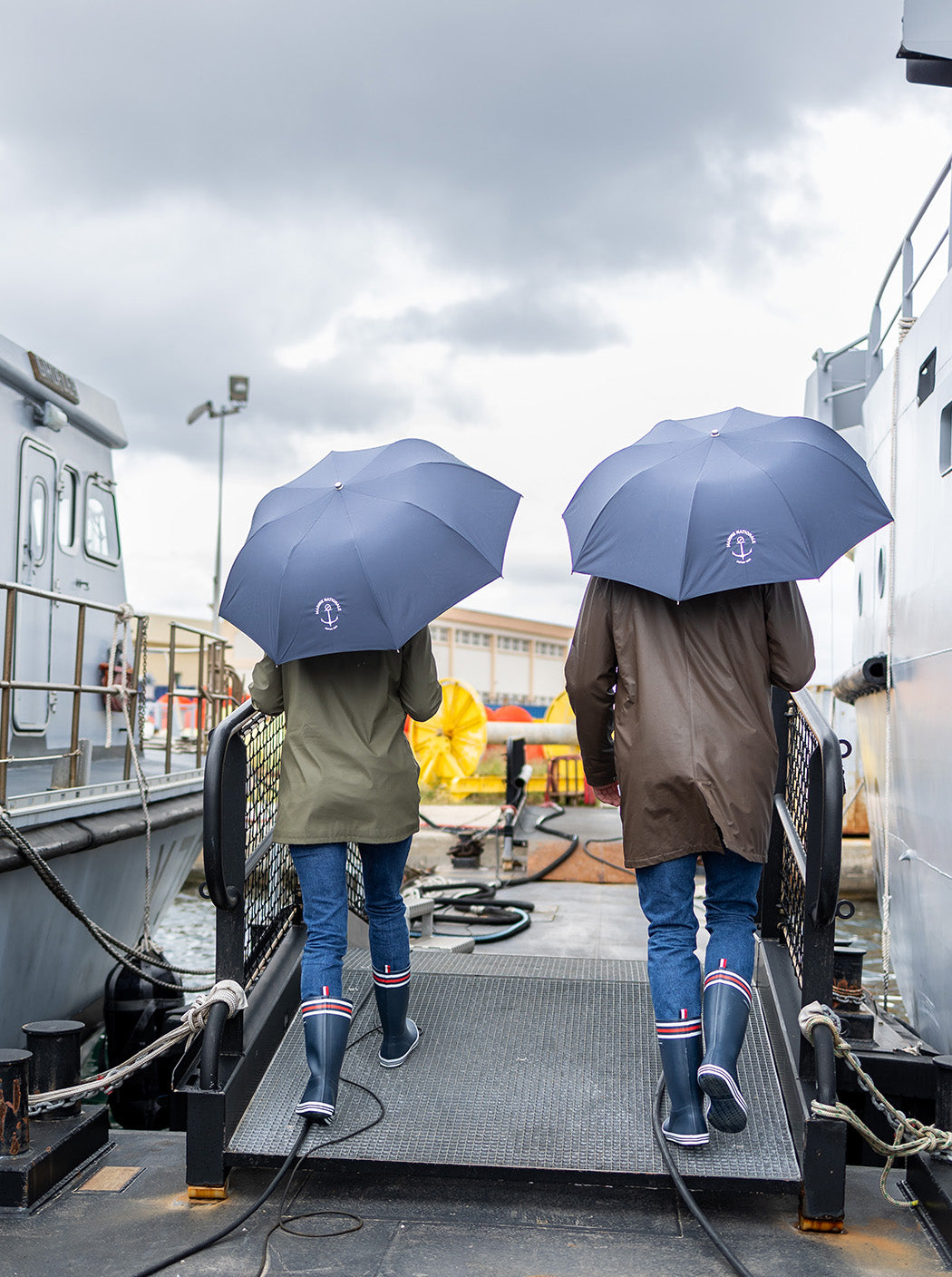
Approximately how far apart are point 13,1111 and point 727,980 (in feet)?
7.10

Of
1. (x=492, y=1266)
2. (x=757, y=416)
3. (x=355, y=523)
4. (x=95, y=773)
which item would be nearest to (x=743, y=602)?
(x=757, y=416)

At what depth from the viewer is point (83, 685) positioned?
22.3ft

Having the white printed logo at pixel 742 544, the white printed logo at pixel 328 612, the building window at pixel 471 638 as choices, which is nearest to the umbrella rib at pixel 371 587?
the white printed logo at pixel 328 612

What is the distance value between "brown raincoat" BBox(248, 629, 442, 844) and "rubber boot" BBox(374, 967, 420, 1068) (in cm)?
52

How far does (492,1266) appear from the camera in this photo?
281 cm

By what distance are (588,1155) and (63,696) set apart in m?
5.86

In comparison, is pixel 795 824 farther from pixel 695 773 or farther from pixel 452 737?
pixel 452 737

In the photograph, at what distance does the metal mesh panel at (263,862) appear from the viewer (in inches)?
157

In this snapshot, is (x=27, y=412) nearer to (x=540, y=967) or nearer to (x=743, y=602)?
(x=540, y=967)

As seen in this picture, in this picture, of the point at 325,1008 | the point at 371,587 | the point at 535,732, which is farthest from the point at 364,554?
the point at 535,732

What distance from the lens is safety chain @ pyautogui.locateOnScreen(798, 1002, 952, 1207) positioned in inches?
118

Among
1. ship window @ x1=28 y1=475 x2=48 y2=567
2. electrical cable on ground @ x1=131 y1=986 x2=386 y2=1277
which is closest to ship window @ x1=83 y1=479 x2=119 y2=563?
ship window @ x1=28 y1=475 x2=48 y2=567

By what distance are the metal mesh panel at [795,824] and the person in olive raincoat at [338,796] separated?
1348 mm

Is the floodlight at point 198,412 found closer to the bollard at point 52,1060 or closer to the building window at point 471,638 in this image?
the bollard at point 52,1060
